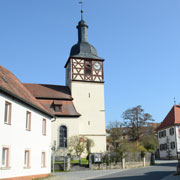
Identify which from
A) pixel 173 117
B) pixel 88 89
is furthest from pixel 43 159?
pixel 173 117

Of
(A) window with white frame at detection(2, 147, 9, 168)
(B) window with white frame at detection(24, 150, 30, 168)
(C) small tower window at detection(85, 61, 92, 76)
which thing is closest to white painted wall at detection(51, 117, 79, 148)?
(C) small tower window at detection(85, 61, 92, 76)

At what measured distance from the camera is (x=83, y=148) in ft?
112

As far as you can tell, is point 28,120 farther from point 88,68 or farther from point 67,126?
point 88,68

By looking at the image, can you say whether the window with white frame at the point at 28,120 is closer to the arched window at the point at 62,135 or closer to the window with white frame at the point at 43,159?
the window with white frame at the point at 43,159

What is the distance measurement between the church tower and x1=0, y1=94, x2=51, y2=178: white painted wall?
58.4 ft

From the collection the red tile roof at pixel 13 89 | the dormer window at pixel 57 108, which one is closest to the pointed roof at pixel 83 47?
the dormer window at pixel 57 108

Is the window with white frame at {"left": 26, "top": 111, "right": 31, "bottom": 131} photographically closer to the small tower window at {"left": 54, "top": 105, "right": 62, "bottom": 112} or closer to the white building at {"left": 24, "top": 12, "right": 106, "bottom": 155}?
the white building at {"left": 24, "top": 12, "right": 106, "bottom": 155}

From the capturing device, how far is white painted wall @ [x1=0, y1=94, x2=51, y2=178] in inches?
555

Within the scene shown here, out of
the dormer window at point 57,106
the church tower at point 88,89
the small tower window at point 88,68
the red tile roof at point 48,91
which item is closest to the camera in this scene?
the dormer window at point 57,106

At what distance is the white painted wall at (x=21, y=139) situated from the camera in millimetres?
14091

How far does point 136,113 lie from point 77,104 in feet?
62.2

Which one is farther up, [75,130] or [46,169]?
[75,130]

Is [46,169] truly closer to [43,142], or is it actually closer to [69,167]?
[43,142]

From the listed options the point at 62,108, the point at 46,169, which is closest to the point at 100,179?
the point at 46,169
